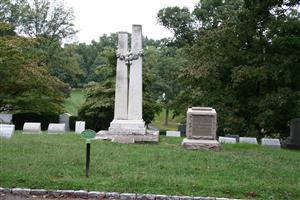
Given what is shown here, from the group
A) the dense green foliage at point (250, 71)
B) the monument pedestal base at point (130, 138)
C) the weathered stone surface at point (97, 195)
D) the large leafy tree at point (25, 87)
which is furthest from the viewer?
the large leafy tree at point (25, 87)

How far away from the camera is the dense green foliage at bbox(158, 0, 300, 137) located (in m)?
20.8

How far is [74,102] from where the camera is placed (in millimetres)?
57281

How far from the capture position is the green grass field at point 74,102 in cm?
5099

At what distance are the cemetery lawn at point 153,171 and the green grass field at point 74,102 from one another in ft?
113

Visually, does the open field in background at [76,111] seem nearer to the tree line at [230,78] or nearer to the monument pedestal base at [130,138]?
the tree line at [230,78]

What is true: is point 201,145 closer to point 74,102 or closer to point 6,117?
point 6,117

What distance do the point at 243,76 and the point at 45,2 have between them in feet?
98.8

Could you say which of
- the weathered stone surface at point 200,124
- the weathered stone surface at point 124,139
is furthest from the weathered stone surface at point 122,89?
the weathered stone surface at point 200,124

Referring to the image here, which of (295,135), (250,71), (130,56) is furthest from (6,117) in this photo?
(295,135)

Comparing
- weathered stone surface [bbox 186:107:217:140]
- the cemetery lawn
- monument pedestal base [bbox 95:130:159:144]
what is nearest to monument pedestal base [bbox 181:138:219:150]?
weathered stone surface [bbox 186:107:217:140]

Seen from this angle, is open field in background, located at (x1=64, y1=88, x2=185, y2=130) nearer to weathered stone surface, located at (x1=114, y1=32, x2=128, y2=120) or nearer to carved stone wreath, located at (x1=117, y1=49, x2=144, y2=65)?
weathered stone surface, located at (x1=114, y1=32, x2=128, y2=120)

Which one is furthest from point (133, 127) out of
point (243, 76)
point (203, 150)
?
point (243, 76)

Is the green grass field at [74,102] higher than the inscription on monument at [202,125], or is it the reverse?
the green grass field at [74,102]

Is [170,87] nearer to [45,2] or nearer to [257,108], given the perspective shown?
[45,2]
